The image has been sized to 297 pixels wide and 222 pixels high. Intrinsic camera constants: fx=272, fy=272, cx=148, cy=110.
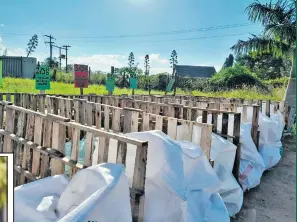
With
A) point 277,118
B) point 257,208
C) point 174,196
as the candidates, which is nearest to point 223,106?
point 277,118

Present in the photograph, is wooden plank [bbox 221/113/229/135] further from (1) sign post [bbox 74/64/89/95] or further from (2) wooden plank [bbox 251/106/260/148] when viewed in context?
(1) sign post [bbox 74/64/89/95]

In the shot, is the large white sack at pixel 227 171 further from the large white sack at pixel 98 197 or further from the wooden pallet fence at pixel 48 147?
the large white sack at pixel 98 197

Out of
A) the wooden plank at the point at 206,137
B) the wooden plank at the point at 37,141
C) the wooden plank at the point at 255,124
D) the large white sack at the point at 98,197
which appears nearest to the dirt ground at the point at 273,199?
the wooden plank at the point at 255,124

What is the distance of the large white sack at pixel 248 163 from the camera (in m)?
3.53

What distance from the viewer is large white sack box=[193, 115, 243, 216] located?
289 centimetres

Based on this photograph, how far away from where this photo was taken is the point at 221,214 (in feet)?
7.65

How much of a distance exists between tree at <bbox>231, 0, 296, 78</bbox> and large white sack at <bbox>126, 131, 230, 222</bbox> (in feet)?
27.8

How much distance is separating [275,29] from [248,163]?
24.5 feet

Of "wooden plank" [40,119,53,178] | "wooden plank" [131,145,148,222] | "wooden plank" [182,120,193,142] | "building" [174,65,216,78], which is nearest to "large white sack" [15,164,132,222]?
"wooden plank" [131,145,148,222]

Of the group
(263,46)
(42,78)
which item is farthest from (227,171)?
(263,46)

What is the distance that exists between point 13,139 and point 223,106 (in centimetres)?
347

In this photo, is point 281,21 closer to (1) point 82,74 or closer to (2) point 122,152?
(1) point 82,74

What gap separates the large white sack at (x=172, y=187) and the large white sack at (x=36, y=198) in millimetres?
640

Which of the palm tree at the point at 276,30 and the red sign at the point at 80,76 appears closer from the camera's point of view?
the red sign at the point at 80,76
